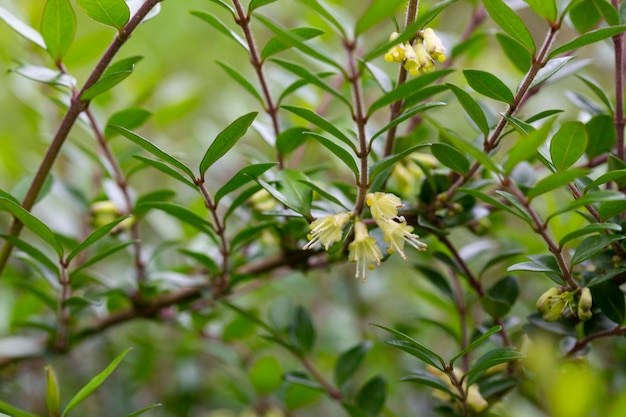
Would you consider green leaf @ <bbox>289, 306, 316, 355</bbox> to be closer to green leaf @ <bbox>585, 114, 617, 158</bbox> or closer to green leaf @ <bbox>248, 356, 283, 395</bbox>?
green leaf @ <bbox>248, 356, 283, 395</bbox>

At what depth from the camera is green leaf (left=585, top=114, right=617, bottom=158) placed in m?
0.69

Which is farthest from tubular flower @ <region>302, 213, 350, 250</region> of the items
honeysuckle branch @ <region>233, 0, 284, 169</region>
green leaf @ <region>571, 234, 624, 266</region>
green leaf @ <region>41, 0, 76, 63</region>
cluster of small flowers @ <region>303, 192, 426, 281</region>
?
green leaf @ <region>41, 0, 76, 63</region>

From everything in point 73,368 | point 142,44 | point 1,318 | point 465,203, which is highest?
point 142,44

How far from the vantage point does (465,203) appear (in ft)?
2.32

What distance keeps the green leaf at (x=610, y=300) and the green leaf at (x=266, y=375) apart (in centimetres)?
45

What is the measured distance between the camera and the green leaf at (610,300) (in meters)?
0.62

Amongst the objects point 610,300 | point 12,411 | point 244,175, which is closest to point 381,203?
point 244,175

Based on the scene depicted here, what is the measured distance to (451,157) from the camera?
0.63 meters

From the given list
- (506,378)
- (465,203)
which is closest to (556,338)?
(506,378)

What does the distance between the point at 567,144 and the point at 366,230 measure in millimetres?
195

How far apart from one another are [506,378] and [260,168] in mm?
351

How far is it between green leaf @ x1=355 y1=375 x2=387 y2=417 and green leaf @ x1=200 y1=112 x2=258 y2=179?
1.17 ft

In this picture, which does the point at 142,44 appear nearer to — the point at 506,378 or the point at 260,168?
the point at 260,168

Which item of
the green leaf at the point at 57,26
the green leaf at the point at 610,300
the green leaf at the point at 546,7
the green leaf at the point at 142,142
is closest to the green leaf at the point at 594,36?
the green leaf at the point at 546,7
